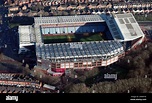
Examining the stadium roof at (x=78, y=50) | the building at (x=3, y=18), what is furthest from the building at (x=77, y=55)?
the building at (x=3, y=18)

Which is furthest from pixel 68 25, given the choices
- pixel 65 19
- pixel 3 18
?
pixel 3 18

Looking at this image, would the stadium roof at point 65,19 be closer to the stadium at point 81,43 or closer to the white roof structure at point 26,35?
the stadium at point 81,43

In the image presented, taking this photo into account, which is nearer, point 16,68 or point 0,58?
point 16,68

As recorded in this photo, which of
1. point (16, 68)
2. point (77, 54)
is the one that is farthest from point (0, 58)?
point (77, 54)

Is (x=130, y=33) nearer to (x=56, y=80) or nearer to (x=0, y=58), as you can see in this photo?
(x=56, y=80)

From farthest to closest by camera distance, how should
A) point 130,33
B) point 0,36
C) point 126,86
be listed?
1. point 0,36
2. point 130,33
3. point 126,86
